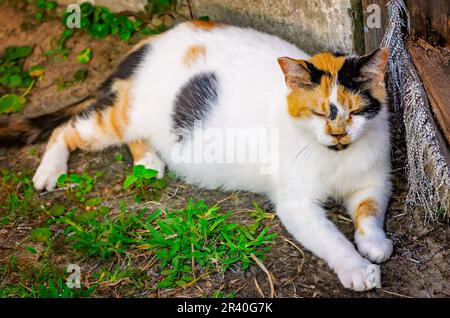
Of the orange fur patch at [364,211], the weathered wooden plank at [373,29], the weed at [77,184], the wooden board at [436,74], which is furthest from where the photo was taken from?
the weed at [77,184]

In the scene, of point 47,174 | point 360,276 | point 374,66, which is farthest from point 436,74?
point 47,174

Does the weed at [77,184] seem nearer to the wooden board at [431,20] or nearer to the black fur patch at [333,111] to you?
the black fur patch at [333,111]

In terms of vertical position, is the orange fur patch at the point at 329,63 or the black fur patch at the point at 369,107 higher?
the orange fur patch at the point at 329,63

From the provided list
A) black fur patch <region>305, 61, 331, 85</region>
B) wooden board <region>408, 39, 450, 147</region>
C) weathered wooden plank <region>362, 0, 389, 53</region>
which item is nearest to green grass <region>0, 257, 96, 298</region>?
black fur patch <region>305, 61, 331, 85</region>

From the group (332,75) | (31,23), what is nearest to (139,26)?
(31,23)

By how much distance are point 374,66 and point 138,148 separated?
1729mm

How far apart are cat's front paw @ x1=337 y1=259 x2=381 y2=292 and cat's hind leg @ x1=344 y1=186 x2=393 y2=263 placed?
110 mm

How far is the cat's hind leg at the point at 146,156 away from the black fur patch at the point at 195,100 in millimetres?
318

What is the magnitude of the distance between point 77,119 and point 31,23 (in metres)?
1.34

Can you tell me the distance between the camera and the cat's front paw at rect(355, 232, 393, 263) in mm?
3084

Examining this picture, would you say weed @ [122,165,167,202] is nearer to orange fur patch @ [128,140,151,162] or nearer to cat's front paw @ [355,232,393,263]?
orange fur patch @ [128,140,151,162]

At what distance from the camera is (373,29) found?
3570 millimetres

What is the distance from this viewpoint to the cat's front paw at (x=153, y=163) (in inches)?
157

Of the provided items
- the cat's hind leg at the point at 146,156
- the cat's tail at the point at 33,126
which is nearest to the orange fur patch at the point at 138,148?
the cat's hind leg at the point at 146,156
